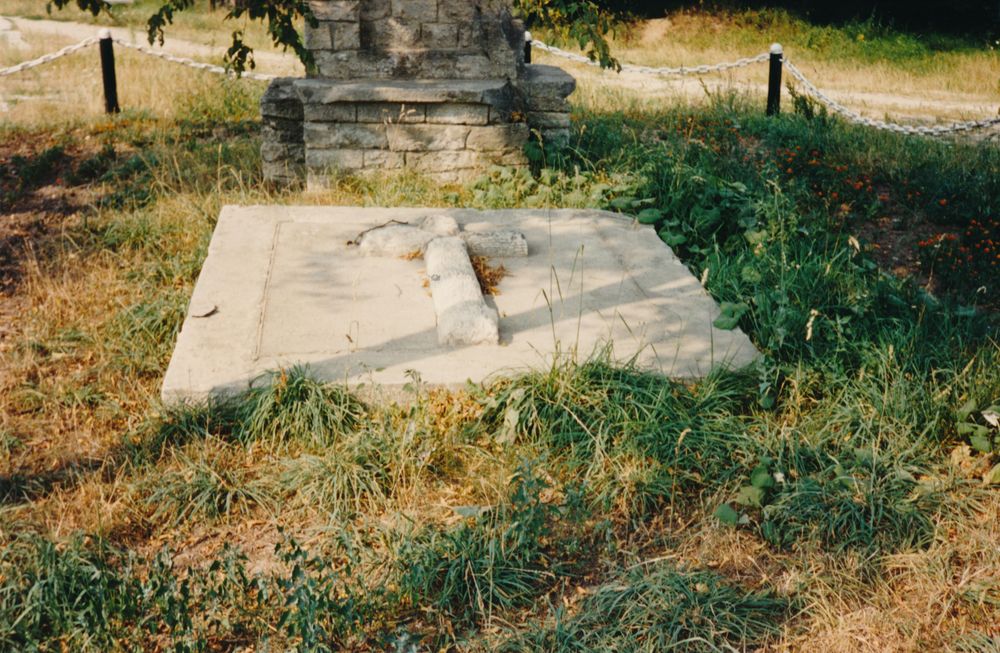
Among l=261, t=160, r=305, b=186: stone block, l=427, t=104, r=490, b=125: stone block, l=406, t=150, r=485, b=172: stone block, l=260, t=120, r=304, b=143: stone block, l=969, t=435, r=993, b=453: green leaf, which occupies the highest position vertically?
l=427, t=104, r=490, b=125: stone block

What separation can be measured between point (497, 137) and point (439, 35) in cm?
84

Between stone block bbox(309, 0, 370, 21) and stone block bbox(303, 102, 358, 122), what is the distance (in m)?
0.61

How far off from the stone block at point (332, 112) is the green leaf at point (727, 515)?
439 cm

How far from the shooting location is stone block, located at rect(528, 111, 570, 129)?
24.1ft

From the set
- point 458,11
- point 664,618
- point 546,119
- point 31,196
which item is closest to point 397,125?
point 458,11

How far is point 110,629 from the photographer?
2889mm

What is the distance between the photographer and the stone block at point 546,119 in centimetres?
734

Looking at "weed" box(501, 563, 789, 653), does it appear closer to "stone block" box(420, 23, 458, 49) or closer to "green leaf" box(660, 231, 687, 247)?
"green leaf" box(660, 231, 687, 247)

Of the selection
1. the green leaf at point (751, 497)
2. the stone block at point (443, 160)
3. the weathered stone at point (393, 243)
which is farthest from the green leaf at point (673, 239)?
the green leaf at point (751, 497)

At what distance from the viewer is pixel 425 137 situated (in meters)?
6.99

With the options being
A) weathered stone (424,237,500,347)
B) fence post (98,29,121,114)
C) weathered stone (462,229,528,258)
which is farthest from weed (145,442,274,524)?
fence post (98,29,121,114)

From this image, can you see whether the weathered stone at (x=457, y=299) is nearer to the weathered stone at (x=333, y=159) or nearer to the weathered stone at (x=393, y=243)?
the weathered stone at (x=393, y=243)

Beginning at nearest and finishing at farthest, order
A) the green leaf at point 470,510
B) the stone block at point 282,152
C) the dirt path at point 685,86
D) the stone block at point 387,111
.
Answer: the green leaf at point 470,510, the stone block at point 387,111, the stone block at point 282,152, the dirt path at point 685,86

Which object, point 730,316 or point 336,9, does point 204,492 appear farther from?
point 336,9
